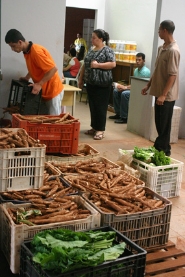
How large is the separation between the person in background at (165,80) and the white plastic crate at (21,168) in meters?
2.39

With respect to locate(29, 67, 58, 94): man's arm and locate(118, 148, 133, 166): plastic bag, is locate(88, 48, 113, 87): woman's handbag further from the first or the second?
locate(118, 148, 133, 166): plastic bag

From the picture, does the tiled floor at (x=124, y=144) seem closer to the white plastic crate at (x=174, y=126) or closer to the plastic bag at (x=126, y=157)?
the white plastic crate at (x=174, y=126)

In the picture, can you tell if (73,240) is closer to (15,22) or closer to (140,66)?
(15,22)

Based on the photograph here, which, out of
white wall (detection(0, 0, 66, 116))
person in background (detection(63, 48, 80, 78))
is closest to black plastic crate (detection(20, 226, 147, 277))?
white wall (detection(0, 0, 66, 116))

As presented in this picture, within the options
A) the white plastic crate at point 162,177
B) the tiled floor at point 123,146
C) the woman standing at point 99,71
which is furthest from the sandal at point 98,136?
the white plastic crate at point 162,177

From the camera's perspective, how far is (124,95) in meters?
8.45

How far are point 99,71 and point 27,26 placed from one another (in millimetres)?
1309

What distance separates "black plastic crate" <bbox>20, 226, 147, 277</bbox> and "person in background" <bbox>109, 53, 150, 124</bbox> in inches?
230

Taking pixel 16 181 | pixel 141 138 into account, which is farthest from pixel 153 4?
pixel 16 181

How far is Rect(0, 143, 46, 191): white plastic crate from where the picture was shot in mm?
3156

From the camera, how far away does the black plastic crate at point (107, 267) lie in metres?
2.36

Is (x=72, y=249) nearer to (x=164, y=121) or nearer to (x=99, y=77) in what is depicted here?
(x=164, y=121)

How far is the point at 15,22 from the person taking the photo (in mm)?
→ 5566

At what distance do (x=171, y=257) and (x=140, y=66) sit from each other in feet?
18.9
